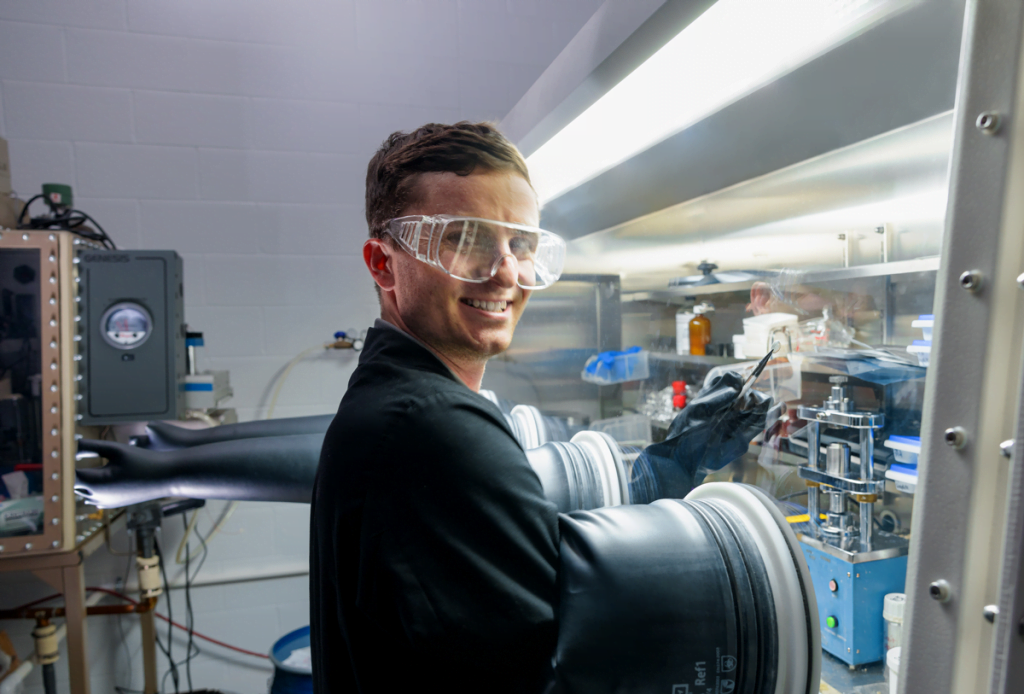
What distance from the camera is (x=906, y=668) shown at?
45cm

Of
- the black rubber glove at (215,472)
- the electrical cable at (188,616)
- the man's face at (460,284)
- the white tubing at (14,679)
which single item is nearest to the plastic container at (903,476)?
the man's face at (460,284)

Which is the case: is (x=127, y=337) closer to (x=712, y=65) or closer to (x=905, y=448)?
(x=712, y=65)

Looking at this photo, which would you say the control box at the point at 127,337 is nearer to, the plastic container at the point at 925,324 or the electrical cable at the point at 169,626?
the electrical cable at the point at 169,626

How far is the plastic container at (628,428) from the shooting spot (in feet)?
4.01

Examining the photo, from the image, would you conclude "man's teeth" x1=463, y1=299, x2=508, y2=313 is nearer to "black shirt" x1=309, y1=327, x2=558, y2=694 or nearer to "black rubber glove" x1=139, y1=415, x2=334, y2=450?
"black shirt" x1=309, y1=327, x2=558, y2=694

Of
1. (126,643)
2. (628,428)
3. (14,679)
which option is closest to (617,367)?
(628,428)

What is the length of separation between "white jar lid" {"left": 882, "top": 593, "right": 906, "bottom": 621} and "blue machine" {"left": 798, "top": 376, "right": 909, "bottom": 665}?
1 cm

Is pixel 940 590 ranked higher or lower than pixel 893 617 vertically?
higher

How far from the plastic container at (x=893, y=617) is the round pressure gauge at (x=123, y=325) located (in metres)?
1.80

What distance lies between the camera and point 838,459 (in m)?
0.73

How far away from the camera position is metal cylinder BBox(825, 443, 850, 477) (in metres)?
0.72

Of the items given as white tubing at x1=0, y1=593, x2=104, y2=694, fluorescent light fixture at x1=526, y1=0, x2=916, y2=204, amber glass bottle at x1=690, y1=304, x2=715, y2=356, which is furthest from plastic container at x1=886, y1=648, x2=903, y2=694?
white tubing at x1=0, y1=593, x2=104, y2=694

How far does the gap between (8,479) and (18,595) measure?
64cm

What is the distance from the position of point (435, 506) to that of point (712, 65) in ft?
1.83
